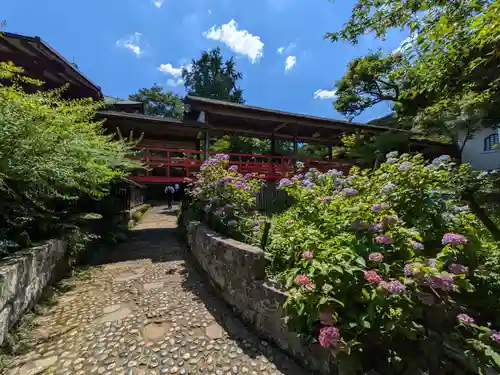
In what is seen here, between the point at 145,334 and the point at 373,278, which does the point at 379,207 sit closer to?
the point at 373,278

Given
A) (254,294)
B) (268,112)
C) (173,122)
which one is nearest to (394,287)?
(254,294)

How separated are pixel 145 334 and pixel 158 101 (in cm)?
2910

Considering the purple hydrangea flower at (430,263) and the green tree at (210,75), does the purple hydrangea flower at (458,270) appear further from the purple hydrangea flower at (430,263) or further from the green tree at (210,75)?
the green tree at (210,75)

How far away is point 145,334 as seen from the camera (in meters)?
2.43

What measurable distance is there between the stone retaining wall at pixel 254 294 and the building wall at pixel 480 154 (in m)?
16.7

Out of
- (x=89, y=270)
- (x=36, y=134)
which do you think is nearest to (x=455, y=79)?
(x=36, y=134)

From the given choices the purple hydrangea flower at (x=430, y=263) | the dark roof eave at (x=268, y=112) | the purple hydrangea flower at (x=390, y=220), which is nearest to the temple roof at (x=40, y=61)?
the dark roof eave at (x=268, y=112)

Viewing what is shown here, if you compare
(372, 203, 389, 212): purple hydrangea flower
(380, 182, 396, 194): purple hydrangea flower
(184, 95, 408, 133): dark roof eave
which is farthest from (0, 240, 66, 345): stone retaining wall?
(184, 95, 408, 133): dark roof eave

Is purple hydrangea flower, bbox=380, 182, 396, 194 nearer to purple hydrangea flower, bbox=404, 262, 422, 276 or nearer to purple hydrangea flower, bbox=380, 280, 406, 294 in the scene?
purple hydrangea flower, bbox=404, 262, 422, 276

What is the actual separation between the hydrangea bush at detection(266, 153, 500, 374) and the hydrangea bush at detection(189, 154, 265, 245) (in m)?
1.21

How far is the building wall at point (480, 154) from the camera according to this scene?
13.2 metres

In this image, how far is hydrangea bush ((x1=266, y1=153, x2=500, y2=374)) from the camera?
1.41 metres

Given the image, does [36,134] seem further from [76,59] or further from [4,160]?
[76,59]

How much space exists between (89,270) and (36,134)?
2528 millimetres
